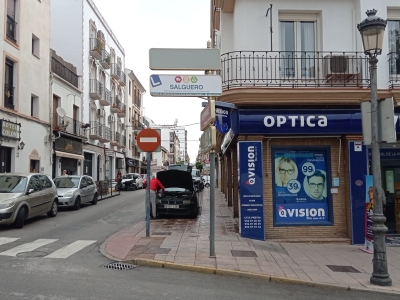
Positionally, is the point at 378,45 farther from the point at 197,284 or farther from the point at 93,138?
the point at 93,138

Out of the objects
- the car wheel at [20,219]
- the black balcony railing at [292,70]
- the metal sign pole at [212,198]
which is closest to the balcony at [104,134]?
the car wheel at [20,219]

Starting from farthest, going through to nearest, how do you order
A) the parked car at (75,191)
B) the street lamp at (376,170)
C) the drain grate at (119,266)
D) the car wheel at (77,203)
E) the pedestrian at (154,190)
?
1. the car wheel at (77,203)
2. the parked car at (75,191)
3. the pedestrian at (154,190)
4. the drain grate at (119,266)
5. the street lamp at (376,170)

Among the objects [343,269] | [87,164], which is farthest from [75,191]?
[87,164]

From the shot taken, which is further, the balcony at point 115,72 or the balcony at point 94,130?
the balcony at point 115,72

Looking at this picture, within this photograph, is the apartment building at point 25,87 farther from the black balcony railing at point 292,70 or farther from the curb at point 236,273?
the curb at point 236,273

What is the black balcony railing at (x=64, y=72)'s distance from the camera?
2628 centimetres

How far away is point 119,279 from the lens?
277 inches

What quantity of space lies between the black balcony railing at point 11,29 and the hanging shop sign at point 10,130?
446 centimetres

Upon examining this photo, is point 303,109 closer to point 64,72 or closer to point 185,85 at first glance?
point 185,85

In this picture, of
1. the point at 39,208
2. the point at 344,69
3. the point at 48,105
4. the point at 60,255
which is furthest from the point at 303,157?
the point at 48,105

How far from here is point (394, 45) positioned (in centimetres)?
1169

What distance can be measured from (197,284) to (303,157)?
5975 mm

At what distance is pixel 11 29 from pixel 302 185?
1708 centimetres

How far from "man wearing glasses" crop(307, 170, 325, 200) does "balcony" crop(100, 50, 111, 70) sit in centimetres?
2709
